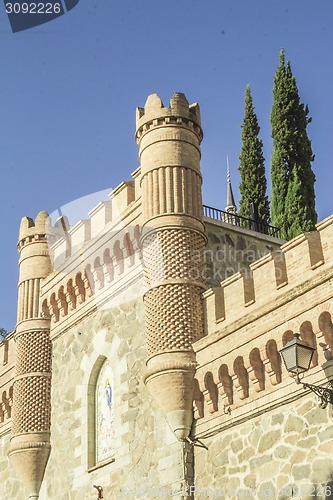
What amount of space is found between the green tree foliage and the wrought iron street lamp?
48.6 ft

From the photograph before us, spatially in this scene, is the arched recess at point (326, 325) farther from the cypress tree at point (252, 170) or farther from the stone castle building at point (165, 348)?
the cypress tree at point (252, 170)

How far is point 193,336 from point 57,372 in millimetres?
5232

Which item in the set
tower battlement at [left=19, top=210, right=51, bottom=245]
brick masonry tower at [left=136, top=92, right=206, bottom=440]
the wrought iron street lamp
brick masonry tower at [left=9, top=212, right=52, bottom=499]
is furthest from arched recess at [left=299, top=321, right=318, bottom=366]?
tower battlement at [left=19, top=210, right=51, bottom=245]

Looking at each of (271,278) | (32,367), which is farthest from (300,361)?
(32,367)

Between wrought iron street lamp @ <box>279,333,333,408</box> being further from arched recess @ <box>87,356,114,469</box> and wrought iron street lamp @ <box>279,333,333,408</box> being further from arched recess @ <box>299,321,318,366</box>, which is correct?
arched recess @ <box>87,356,114,469</box>

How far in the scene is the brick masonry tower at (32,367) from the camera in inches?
690

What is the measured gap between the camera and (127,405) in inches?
587

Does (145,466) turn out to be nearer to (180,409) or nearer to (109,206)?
(180,409)

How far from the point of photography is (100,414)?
53.1 ft

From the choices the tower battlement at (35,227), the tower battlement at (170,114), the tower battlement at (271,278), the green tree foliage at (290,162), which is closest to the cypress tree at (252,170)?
the green tree foliage at (290,162)

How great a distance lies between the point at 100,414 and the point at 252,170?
16739 mm

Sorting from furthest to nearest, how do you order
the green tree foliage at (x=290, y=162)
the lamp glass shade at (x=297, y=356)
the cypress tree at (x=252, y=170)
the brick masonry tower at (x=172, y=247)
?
1. the cypress tree at (x=252, y=170)
2. the green tree foliage at (x=290, y=162)
3. the brick masonry tower at (x=172, y=247)
4. the lamp glass shade at (x=297, y=356)

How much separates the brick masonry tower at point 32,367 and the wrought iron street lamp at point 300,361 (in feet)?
26.8

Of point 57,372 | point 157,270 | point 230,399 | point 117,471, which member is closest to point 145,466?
point 117,471
